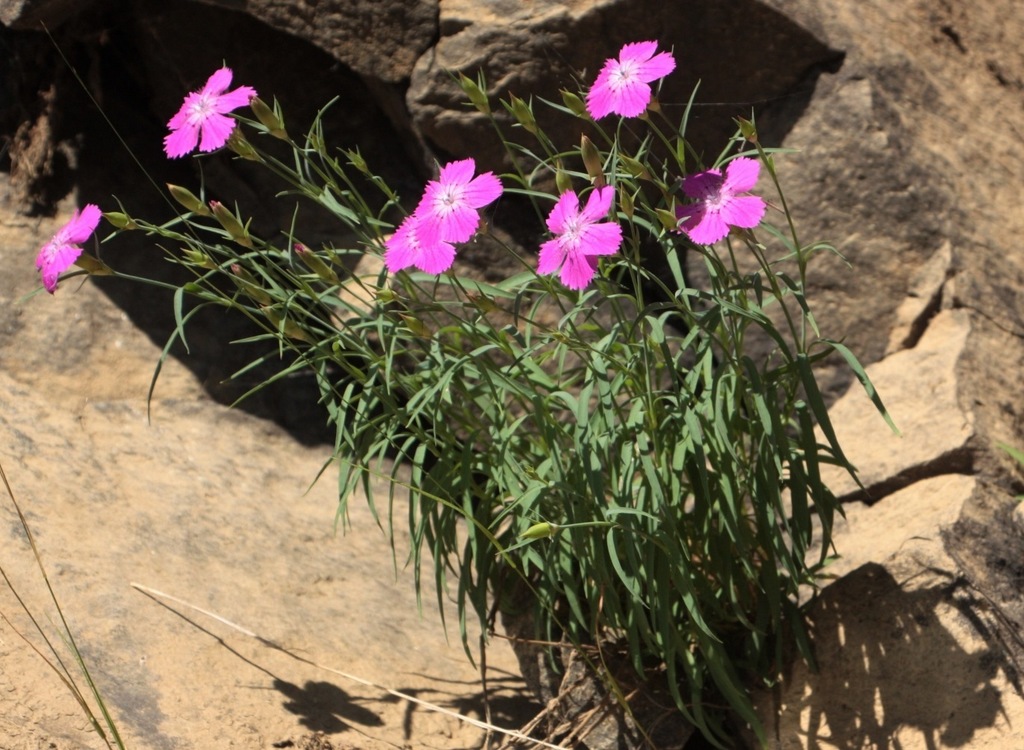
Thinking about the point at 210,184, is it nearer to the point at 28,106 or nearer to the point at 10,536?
the point at 28,106

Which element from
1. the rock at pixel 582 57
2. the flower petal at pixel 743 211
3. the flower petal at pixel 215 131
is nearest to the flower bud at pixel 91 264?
the flower petal at pixel 215 131

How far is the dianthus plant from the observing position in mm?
1594

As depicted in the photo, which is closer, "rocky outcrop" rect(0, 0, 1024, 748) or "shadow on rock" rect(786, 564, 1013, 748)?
"shadow on rock" rect(786, 564, 1013, 748)

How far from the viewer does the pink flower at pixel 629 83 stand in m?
1.56

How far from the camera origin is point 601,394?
6.05 ft

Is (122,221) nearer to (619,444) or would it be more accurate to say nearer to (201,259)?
(201,259)

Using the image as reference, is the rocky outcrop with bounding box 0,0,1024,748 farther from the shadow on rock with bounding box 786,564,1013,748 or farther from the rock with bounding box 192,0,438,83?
the shadow on rock with bounding box 786,564,1013,748

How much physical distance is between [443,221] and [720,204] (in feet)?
1.21

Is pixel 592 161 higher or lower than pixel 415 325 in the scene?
higher

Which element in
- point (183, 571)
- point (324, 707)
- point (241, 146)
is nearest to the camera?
point (241, 146)

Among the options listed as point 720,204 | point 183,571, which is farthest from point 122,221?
point 183,571

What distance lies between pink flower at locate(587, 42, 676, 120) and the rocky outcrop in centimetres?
89

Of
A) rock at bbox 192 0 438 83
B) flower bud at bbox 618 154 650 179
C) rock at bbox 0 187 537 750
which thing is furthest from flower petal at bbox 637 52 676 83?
rock at bbox 192 0 438 83

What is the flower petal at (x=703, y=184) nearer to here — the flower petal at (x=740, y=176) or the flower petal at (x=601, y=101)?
the flower petal at (x=740, y=176)
